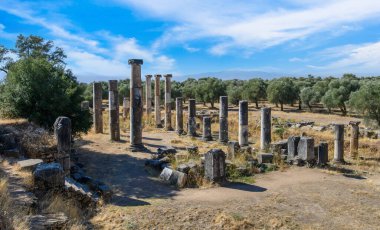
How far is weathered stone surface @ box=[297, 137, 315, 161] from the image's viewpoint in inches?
714

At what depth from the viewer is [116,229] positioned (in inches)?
398

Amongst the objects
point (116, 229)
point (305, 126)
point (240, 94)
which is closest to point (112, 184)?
point (116, 229)

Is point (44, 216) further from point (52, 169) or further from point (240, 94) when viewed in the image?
point (240, 94)

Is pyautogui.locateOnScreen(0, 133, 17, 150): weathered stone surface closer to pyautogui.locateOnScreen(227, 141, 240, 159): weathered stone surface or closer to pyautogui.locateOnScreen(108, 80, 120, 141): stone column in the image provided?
pyautogui.locateOnScreen(108, 80, 120, 141): stone column

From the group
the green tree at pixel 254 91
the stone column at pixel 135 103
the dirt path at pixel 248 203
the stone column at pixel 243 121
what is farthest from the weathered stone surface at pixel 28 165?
the green tree at pixel 254 91

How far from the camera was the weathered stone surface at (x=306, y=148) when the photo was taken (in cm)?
1814

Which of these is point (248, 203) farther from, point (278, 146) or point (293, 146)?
point (278, 146)

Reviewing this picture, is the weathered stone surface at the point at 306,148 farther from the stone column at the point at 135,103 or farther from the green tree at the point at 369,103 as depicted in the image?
the green tree at the point at 369,103

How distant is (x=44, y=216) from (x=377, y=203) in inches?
429

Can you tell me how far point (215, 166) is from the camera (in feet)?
48.5

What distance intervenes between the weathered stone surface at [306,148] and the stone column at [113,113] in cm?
1228

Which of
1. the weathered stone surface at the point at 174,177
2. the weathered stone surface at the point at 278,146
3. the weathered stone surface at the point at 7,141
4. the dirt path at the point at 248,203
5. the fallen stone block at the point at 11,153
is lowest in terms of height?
the dirt path at the point at 248,203

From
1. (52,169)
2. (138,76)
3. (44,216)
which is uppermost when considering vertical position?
(138,76)

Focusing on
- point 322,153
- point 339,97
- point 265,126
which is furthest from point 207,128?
point 339,97
